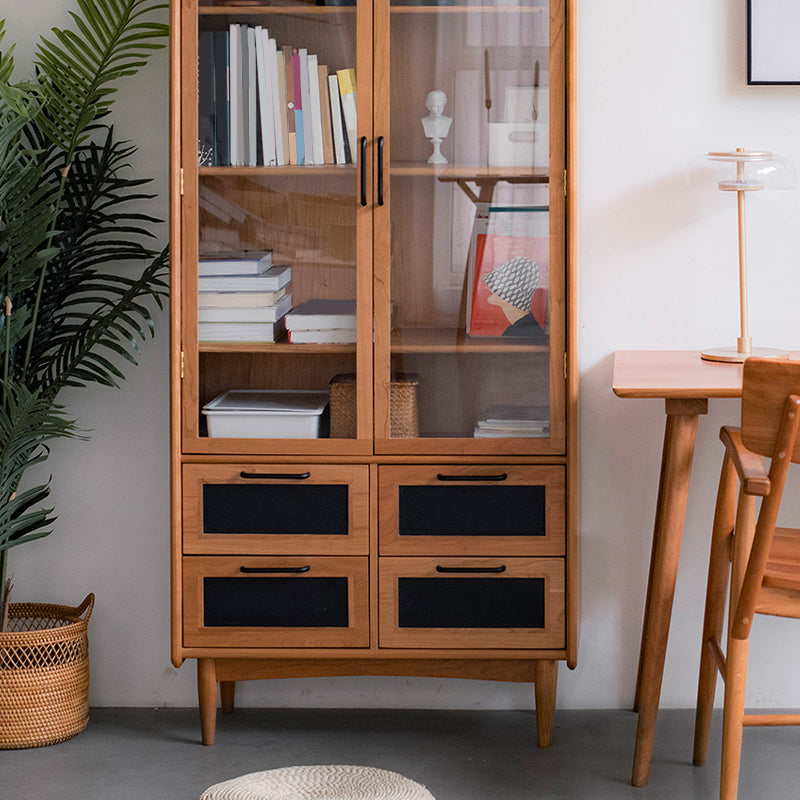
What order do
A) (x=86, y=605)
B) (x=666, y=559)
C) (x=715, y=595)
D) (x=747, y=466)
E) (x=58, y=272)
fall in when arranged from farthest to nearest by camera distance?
1. (x=86, y=605)
2. (x=58, y=272)
3. (x=715, y=595)
4. (x=666, y=559)
5. (x=747, y=466)

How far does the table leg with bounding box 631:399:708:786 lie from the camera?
93.0 inches

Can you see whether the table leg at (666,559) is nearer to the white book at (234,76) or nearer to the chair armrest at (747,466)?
the chair armrest at (747,466)

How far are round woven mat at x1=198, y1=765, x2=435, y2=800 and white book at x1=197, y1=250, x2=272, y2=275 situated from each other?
1.20 metres

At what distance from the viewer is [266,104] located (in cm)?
265

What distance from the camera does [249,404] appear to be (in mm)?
2686

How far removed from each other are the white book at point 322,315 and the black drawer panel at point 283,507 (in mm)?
391

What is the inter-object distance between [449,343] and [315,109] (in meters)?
0.65

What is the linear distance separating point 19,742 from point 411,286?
1.51m

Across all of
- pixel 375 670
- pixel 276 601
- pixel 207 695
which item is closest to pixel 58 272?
pixel 276 601

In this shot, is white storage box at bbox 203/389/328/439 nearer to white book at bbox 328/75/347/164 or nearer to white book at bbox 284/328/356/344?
white book at bbox 284/328/356/344

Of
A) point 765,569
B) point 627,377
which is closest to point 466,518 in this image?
point 627,377

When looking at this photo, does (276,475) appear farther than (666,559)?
Yes

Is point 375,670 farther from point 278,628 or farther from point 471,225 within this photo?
point 471,225

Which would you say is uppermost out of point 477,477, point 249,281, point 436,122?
point 436,122
